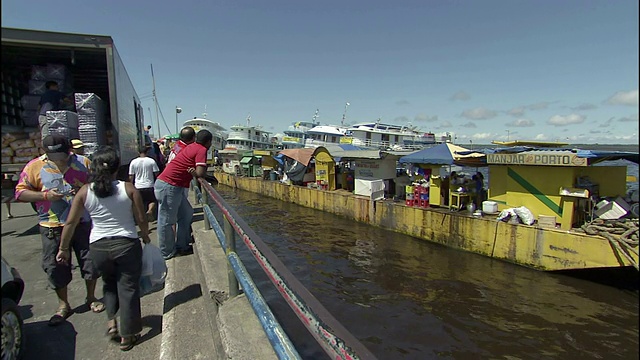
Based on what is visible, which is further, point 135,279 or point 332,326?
point 135,279

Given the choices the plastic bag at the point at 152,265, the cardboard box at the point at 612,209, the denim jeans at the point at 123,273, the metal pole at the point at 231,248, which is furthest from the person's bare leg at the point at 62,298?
the cardboard box at the point at 612,209

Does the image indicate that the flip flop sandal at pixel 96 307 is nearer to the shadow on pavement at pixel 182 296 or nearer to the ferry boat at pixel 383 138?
the shadow on pavement at pixel 182 296

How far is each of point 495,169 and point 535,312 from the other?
568 cm

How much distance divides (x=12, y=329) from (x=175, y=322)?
119 centimetres

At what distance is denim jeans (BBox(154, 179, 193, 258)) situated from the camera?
4.10 meters

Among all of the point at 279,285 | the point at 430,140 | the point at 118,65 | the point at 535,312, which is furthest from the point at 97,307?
the point at 430,140

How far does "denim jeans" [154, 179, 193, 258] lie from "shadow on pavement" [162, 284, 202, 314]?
3.10 ft

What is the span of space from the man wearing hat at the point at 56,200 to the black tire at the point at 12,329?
0.72m

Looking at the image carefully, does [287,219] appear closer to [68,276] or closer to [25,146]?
[25,146]

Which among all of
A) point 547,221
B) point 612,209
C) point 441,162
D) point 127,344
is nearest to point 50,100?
point 127,344

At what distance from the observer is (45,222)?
11.2ft

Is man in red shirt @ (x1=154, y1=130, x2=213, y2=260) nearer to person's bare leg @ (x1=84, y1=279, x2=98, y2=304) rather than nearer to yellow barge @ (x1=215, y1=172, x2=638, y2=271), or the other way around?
person's bare leg @ (x1=84, y1=279, x2=98, y2=304)

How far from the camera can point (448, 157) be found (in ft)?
44.5

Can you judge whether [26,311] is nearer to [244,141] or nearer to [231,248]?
[231,248]
